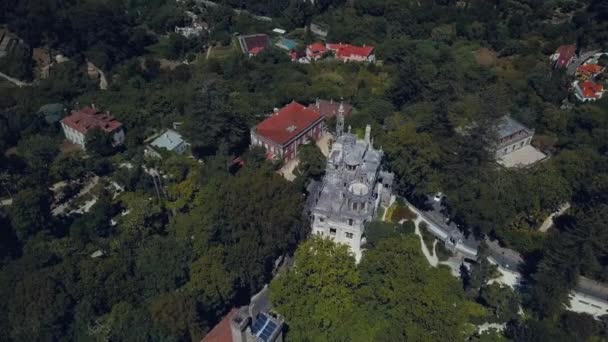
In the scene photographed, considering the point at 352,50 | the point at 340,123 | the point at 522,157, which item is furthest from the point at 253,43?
the point at 522,157

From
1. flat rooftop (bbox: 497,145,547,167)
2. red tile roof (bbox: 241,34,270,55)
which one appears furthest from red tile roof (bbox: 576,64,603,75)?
red tile roof (bbox: 241,34,270,55)

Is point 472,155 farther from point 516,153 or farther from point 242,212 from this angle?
point 242,212

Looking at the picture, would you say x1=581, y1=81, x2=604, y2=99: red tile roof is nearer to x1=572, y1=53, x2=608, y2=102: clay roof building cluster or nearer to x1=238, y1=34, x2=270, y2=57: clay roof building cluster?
x1=572, y1=53, x2=608, y2=102: clay roof building cluster

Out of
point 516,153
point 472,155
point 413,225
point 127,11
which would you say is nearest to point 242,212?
point 413,225

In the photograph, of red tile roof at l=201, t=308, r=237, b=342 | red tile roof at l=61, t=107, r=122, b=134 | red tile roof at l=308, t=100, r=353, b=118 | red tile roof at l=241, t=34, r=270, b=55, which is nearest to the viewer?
red tile roof at l=201, t=308, r=237, b=342

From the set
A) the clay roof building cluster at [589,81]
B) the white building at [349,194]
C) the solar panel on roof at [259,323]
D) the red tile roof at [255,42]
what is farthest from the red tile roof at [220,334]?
the red tile roof at [255,42]

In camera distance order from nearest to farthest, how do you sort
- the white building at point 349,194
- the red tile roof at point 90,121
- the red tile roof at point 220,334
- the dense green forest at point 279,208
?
1. the dense green forest at point 279,208
2. the red tile roof at point 220,334
3. the white building at point 349,194
4. the red tile roof at point 90,121

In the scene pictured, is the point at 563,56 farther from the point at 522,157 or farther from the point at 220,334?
the point at 220,334

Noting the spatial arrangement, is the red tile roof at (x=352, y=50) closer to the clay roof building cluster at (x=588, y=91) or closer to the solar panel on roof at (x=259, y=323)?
the clay roof building cluster at (x=588, y=91)
